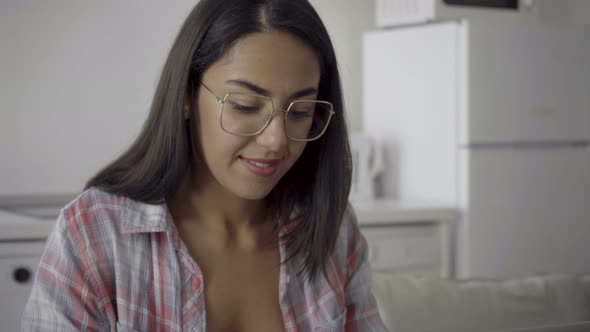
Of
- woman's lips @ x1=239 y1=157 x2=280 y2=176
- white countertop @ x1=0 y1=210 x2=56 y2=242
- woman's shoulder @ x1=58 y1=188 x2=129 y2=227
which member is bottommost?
white countertop @ x1=0 y1=210 x2=56 y2=242

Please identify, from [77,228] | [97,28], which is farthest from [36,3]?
[77,228]

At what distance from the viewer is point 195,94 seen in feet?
4.21

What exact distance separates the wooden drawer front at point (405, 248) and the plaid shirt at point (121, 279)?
152 centimetres

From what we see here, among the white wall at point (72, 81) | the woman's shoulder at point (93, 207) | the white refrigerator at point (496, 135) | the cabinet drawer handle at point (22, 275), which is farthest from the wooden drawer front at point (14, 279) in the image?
the white refrigerator at point (496, 135)

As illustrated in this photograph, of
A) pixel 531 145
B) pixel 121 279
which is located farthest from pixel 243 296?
pixel 531 145

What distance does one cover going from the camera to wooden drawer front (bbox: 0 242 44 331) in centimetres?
235

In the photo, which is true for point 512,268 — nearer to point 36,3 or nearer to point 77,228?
point 36,3

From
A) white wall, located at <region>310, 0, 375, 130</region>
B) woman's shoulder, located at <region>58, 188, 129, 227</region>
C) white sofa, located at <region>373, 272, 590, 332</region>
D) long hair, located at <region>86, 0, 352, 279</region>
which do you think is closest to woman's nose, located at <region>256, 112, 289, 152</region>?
long hair, located at <region>86, 0, 352, 279</region>

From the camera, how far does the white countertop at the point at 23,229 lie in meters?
2.32

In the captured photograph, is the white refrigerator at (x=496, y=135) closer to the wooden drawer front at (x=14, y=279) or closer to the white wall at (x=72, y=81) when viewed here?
the white wall at (x=72, y=81)

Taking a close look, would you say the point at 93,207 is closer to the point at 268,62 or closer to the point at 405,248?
the point at 268,62

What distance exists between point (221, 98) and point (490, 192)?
2016 millimetres

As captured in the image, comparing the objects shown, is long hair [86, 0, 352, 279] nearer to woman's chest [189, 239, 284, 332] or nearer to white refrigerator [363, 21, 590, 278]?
woman's chest [189, 239, 284, 332]

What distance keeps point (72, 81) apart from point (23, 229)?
79 centimetres
